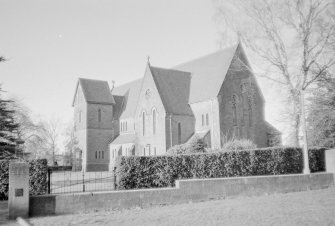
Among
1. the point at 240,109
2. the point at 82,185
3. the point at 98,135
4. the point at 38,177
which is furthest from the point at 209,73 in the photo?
the point at 38,177

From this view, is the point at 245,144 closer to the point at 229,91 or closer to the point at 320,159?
the point at 320,159

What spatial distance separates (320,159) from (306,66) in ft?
26.1

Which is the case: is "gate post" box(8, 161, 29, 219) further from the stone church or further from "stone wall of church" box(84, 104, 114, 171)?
"stone wall of church" box(84, 104, 114, 171)

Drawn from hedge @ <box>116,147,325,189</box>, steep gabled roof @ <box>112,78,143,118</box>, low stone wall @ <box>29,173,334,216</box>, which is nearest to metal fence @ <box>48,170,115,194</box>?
hedge @ <box>116,147,325,189</box>

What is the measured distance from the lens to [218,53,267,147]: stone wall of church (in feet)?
122

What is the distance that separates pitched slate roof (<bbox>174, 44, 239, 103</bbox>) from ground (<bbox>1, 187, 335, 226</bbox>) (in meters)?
25.3

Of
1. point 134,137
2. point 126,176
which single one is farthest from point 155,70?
point 126,176

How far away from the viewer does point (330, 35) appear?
24.9m

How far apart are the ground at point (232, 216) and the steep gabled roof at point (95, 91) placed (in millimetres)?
39533

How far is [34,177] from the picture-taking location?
15.0 m

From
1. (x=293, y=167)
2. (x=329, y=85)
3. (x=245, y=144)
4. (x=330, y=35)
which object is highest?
(x=330, y=35)

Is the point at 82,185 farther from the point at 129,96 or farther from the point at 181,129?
the point at 129,96

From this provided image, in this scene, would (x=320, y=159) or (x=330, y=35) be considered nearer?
(x=320, y=159)

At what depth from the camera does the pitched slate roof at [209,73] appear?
38406mm
